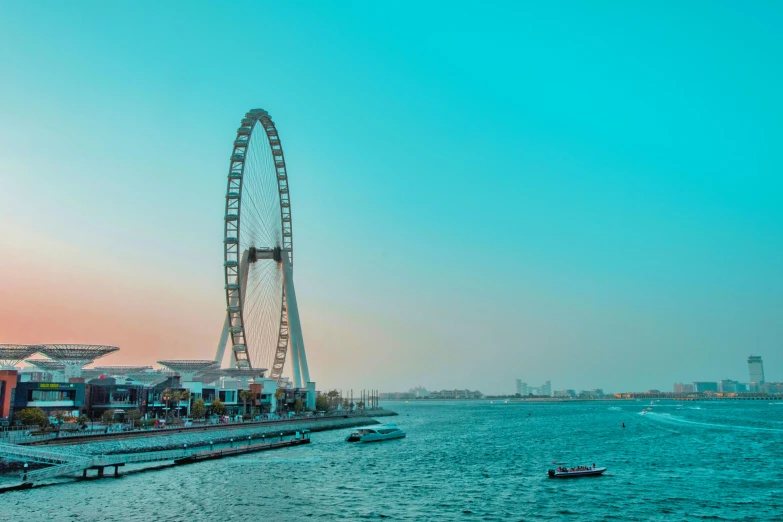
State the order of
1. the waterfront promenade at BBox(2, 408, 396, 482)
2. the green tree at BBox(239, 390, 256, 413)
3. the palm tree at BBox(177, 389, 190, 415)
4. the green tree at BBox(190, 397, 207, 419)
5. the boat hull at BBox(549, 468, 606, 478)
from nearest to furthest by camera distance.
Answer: the waterfront promenade at BBox(2, 408, 396, 482), the boat hull at BBox(549, 468, 606, 478), the green tree at BBox(190, 397, 207, 419), the palm tree at BBox(177, 389, 190, 415), the green tree at BBox(239, 390, 256, 413)

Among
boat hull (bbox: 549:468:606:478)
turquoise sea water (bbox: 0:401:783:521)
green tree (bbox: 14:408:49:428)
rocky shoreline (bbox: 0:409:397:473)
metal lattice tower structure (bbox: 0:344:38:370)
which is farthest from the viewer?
metal lattice tower structure (bbox: 0:344:38:370)

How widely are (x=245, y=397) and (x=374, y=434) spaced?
3667 centimetres

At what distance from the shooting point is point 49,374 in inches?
4102

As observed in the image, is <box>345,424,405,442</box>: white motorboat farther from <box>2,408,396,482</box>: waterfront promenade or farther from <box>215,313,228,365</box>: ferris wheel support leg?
<box>215,313,228,365</box>: ferris wheel support leg

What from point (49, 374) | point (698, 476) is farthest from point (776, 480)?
point (49, 374)

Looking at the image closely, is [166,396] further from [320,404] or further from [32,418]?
[320,404]

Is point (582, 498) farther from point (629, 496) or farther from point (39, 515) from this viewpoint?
point (39, 515)

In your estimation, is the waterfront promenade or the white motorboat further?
the white motorboat

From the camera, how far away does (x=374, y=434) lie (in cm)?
8769

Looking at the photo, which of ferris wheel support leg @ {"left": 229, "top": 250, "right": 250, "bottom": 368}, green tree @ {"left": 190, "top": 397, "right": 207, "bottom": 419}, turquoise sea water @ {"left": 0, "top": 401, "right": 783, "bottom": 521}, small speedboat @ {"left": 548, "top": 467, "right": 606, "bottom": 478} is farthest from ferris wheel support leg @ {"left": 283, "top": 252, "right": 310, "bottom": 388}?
small speedboat @ {"left": 548, "top": 467, "right": 606, "bottom": 478}

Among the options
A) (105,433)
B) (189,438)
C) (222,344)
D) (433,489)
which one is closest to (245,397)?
(222,344)

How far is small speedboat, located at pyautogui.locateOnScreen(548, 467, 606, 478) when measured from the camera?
51.1 m

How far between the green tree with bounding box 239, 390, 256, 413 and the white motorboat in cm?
3204

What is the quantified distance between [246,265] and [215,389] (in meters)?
23.6
